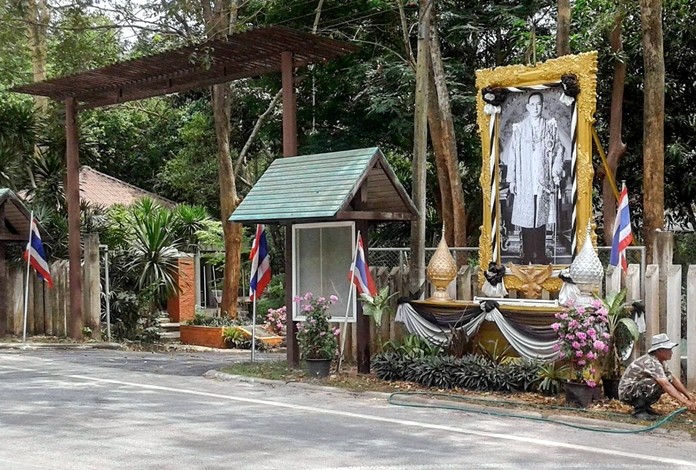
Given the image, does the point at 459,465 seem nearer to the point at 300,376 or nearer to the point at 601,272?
the point at 601,272

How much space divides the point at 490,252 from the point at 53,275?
36.1ft

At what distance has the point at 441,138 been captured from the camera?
17922 millimetres

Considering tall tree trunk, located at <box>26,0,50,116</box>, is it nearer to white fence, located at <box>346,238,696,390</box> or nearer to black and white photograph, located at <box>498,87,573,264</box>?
black and white photograph, located at <box>498,87,573,264</box>

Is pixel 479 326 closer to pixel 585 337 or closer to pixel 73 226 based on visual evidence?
pixel 585 337

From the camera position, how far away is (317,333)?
13219 millimetres

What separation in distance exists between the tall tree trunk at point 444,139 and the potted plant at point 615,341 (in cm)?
696

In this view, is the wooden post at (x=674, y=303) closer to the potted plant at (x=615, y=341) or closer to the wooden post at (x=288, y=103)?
the potted plant at (x=615, y=341)

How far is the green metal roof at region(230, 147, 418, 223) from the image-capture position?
13006 mm

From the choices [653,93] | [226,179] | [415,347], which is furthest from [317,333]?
[226,179]

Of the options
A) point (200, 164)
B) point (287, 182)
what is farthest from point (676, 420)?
point (200, 164)

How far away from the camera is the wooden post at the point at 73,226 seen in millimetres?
19516

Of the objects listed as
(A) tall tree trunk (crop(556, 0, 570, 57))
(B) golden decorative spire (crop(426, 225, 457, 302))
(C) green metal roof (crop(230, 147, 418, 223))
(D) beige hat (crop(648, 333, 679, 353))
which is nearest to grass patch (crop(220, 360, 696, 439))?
(D) beige hat (crop(648, 333, 679, 353))

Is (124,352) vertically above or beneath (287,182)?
beneath

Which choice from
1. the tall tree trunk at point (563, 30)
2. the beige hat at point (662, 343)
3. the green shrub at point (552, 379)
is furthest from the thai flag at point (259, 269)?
the beige hat at point (662, 343)
